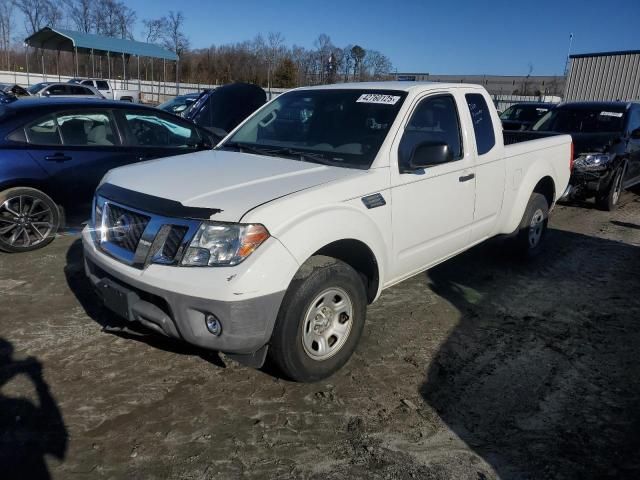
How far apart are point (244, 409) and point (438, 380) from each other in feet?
4.24

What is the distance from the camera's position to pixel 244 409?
121 inches

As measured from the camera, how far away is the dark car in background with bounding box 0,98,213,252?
17.5ft

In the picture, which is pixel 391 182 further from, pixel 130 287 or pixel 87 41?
pixel 87 41

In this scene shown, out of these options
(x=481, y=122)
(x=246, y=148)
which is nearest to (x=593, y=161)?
(x=481, y=122)

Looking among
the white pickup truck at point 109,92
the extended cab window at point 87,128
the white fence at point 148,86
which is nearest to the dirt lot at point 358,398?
the extended cab window at point 87,128

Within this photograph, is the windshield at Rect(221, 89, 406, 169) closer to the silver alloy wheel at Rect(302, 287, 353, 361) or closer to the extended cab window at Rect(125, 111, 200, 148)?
the silver alloy wheel at Rect(302, 287, 353, 361)

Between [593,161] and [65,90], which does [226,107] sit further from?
[65,90]

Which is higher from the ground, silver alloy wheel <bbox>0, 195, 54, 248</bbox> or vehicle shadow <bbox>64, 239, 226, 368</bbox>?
silver alloy wheel <bbox>0, 195, 54, 248</bbox>

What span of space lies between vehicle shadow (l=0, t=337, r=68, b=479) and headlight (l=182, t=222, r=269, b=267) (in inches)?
45.8

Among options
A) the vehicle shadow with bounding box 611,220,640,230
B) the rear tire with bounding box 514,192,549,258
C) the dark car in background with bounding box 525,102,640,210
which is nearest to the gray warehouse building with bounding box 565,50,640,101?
the dark car in background with bounding box 525,102,640,210

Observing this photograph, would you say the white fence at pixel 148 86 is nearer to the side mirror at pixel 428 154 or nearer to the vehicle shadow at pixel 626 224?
the vehicle shadow at pixel 626 224

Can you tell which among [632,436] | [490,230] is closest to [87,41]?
[490,230]

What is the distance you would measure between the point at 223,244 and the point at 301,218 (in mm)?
471

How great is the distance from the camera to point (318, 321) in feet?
10.7
